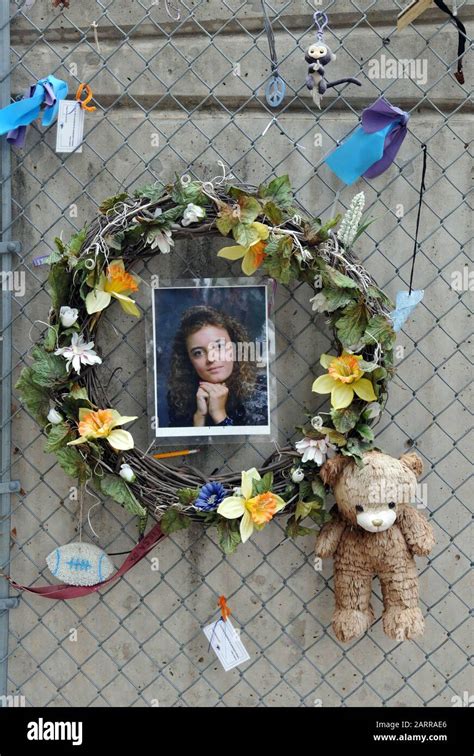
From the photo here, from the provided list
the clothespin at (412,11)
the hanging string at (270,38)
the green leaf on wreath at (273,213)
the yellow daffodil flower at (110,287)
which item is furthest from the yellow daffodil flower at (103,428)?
the clothespin at (412,11)

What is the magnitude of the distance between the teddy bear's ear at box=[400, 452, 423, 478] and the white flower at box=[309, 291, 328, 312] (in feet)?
1.27

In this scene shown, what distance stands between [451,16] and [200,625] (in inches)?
63.0

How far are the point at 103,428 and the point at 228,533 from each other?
1.21 ft

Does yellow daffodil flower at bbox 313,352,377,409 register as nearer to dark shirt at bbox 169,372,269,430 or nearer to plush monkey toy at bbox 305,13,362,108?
dark shirt at bbox 169,372,269,430

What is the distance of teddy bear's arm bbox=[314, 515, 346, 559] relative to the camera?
1791 mm

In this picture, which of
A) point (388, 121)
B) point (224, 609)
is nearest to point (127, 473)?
point (224, 609)

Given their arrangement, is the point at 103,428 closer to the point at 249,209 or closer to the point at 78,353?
the point at 78,353

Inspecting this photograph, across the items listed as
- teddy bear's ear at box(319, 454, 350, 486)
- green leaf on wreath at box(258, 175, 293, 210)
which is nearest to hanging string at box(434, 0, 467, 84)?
green leaf on wreath at box(258, 175, 293, 210)

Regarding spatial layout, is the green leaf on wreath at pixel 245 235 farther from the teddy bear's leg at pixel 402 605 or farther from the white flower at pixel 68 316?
the teddy bear's leg at pixel 402 605

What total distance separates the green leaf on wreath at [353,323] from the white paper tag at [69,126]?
79cm

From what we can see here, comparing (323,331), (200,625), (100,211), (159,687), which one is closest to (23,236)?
(100,211)

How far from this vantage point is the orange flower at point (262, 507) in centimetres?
173

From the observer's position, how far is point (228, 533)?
1772 mm

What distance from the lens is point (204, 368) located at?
6.21 feet
